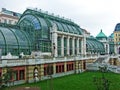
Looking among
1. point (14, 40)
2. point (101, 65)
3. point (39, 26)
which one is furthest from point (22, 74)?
point (101, 65)

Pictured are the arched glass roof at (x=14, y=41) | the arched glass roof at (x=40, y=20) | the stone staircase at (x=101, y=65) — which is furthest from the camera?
the stone staircase at (x=101, y=65)

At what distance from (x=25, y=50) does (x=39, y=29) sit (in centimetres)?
936

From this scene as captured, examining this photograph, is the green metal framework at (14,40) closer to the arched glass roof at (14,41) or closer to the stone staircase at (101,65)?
the arched glass roof at (14,41)

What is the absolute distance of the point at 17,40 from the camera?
190 ft

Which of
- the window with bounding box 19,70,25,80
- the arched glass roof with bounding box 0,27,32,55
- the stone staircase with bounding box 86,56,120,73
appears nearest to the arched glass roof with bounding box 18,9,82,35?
the arched glass roof with bounding box 0,27,32,55

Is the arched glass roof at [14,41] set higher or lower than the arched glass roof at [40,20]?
lower

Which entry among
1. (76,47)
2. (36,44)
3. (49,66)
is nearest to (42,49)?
(36,44)

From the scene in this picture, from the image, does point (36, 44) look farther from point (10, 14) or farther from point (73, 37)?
point (10, 14)

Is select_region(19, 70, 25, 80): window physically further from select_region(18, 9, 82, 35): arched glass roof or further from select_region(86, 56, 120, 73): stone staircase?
select_region(86, 56, 120, 73): stone staircase

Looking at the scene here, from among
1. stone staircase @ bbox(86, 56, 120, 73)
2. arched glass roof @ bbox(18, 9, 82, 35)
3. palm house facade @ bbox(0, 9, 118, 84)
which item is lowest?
stone staircase @ bbox(86, 56, 120, 73)

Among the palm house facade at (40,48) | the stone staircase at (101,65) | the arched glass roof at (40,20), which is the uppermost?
the arched glass roof at (40,20)

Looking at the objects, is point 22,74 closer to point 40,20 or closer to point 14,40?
point 14,40

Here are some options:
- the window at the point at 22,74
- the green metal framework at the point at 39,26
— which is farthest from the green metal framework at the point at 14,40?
the window at the point at 22,74

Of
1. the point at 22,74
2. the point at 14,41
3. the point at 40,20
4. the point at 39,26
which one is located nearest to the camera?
the point at 22,74
